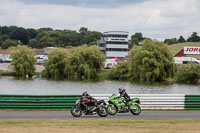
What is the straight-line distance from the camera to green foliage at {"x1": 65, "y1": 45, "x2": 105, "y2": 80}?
81125 millimetres

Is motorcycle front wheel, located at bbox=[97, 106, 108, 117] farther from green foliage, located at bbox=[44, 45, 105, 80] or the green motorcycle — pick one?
green foliage, located at bbox=[44, 45, 105, 80]

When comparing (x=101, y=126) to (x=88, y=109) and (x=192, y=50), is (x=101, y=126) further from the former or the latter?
(x=192, y=50)

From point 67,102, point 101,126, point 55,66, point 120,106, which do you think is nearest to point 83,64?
point 55,66

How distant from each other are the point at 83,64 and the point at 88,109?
62647mm

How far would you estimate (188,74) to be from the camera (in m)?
74.2

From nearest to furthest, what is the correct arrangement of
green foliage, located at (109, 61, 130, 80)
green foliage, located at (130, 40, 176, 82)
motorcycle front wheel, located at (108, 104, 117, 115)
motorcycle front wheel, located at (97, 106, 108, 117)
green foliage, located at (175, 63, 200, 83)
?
1. motorcycle front wheel, located at (97, 106, 108, 117)
2. motorcycle front wheel, located at (108, 104, 117, 115)
3. green foliage, located at (130, 40, 176, 82)
4. green foliage, located at (175, 63, 200, 83)
5. green foliage, located at (109, 61, 130, 80)

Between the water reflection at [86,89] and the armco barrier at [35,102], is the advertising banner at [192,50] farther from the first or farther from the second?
the armco barrier at [35,102]

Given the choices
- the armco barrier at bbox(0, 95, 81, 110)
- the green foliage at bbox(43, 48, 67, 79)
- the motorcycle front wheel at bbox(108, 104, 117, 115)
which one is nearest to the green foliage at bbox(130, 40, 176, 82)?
the green foliage at bbox(43, 48, 67, 79)

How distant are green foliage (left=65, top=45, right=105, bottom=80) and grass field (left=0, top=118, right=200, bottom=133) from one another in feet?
203

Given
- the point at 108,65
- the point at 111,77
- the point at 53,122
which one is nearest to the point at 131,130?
the point at 53,122

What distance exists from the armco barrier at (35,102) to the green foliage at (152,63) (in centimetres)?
5026

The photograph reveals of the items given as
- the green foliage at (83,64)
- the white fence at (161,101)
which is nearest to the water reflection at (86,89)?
the green foliage at (83,64)

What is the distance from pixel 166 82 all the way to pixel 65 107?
5244 cm

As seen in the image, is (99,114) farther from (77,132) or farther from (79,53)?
(79,53)
